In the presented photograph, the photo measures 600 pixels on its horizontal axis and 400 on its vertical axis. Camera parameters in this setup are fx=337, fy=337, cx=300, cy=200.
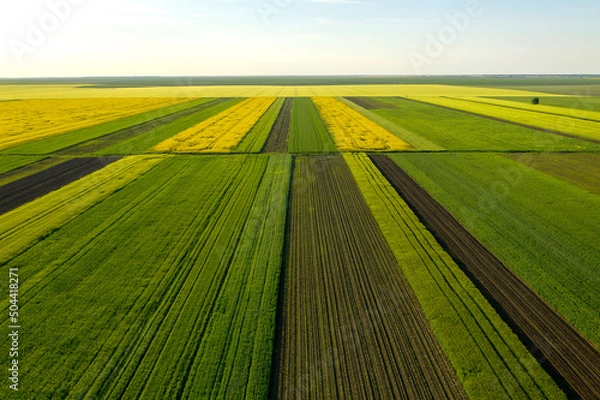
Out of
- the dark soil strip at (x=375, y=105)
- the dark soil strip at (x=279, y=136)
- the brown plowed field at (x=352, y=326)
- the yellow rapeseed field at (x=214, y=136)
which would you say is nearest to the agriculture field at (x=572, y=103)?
the dark soil strip at (x=375, y=105)

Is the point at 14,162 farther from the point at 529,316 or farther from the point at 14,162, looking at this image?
the point at 529,316

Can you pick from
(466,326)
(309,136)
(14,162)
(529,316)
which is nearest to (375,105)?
(309,136)

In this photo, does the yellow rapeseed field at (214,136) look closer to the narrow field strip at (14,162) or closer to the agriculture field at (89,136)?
the agriculture field at (89,136)

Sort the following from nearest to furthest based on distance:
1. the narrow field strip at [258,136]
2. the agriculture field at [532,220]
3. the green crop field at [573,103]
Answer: the agriculture field at [532,220] < the narrow field strip at [258,136] < the green crop field at [573,103]

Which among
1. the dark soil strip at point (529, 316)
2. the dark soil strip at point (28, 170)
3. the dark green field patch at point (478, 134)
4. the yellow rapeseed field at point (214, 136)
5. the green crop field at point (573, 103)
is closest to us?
the dark soil strip at point (529, 316)

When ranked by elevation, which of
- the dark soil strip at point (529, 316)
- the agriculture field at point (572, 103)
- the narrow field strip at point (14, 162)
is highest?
the agriculture field at point (572, 103)

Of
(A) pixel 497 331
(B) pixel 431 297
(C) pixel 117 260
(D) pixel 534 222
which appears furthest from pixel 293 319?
(D) pixel 534 222

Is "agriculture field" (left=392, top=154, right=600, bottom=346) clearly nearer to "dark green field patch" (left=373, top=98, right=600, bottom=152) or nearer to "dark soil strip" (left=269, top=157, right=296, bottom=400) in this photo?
"dark green field patch" (left=373, top=98, right=600, bottom=152)
